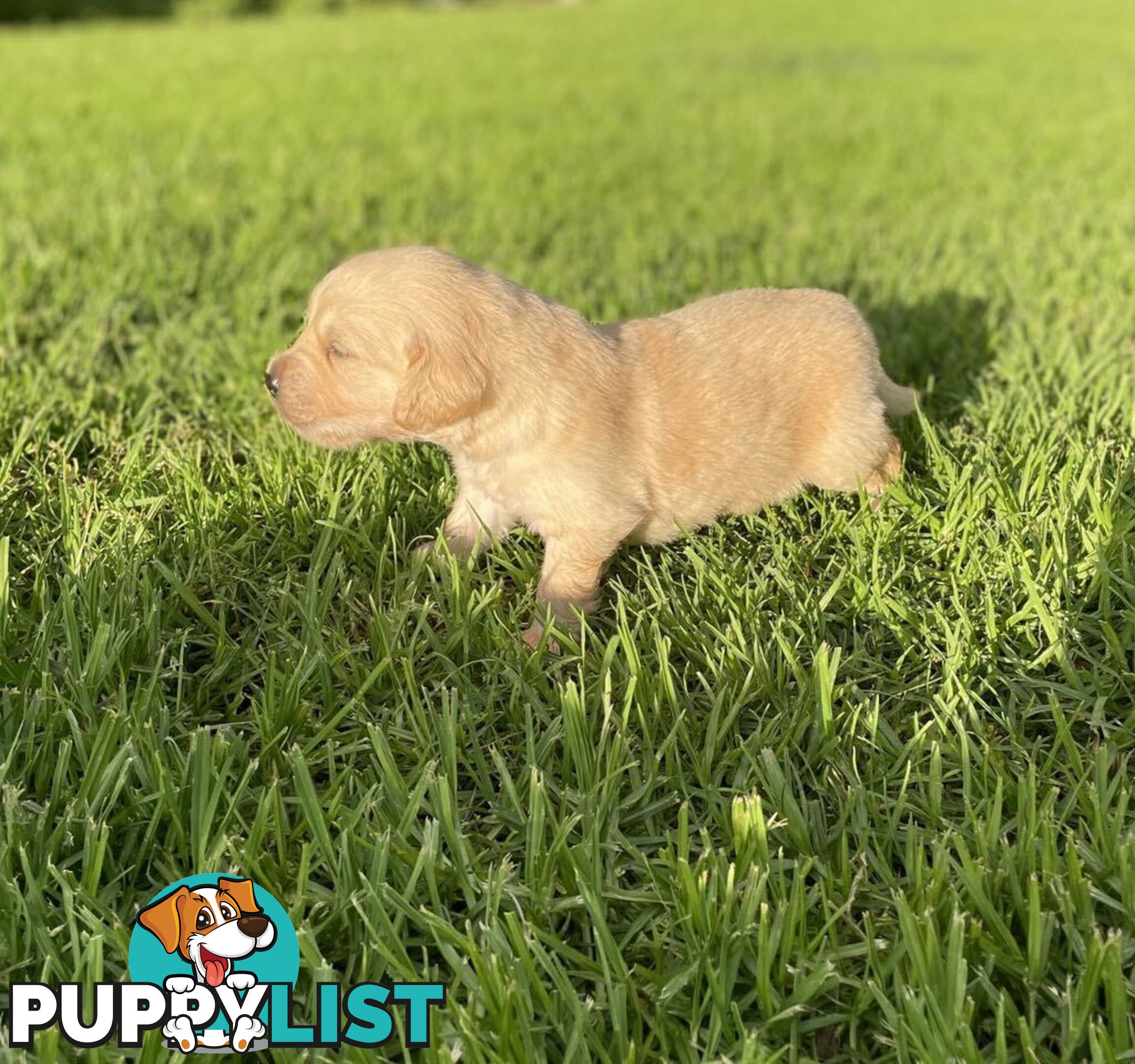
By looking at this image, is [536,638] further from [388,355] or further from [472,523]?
[388,355]

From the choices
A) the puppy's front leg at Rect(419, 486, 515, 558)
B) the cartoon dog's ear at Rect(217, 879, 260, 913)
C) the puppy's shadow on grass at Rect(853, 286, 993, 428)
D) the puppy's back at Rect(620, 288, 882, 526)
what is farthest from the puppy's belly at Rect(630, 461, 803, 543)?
the cartoon dog's ear at Rect(217, 879, 260, 913)

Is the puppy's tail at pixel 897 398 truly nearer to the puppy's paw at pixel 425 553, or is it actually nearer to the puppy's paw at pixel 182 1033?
the puppy's paw at pixel 425 553

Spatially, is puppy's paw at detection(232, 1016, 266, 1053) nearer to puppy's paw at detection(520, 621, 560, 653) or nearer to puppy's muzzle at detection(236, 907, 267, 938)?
puppy's muzzle at detection(236, 907, 267, 938)

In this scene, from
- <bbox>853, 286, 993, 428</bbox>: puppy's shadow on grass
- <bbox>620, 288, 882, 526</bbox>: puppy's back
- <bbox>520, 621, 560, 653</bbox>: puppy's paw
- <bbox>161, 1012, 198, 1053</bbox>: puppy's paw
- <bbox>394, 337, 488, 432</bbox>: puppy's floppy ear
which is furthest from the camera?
<bbox>853, 286, 993, 428</bbox>: puppy's shadow on grass

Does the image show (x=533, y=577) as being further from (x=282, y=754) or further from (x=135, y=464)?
(x=135, y=464)

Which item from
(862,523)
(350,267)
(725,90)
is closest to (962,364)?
(862,523)

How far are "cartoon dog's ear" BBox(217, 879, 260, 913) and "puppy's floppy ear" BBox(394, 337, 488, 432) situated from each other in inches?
39.3

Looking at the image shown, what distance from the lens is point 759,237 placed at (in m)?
5.71

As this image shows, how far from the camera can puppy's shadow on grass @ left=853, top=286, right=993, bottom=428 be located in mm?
3543

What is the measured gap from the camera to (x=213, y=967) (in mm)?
1622

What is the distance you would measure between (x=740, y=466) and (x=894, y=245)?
3.24m

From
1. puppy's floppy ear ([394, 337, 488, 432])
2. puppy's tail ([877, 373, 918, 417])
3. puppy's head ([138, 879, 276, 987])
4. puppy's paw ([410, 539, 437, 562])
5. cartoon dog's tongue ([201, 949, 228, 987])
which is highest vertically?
puppy's floppy ear ([394, 337, 488, 432])

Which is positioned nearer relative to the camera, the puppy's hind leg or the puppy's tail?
the puppy's hind leg

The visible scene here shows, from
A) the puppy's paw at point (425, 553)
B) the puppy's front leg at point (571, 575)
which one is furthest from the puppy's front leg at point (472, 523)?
the puppy's front leg at point (571, 575)
